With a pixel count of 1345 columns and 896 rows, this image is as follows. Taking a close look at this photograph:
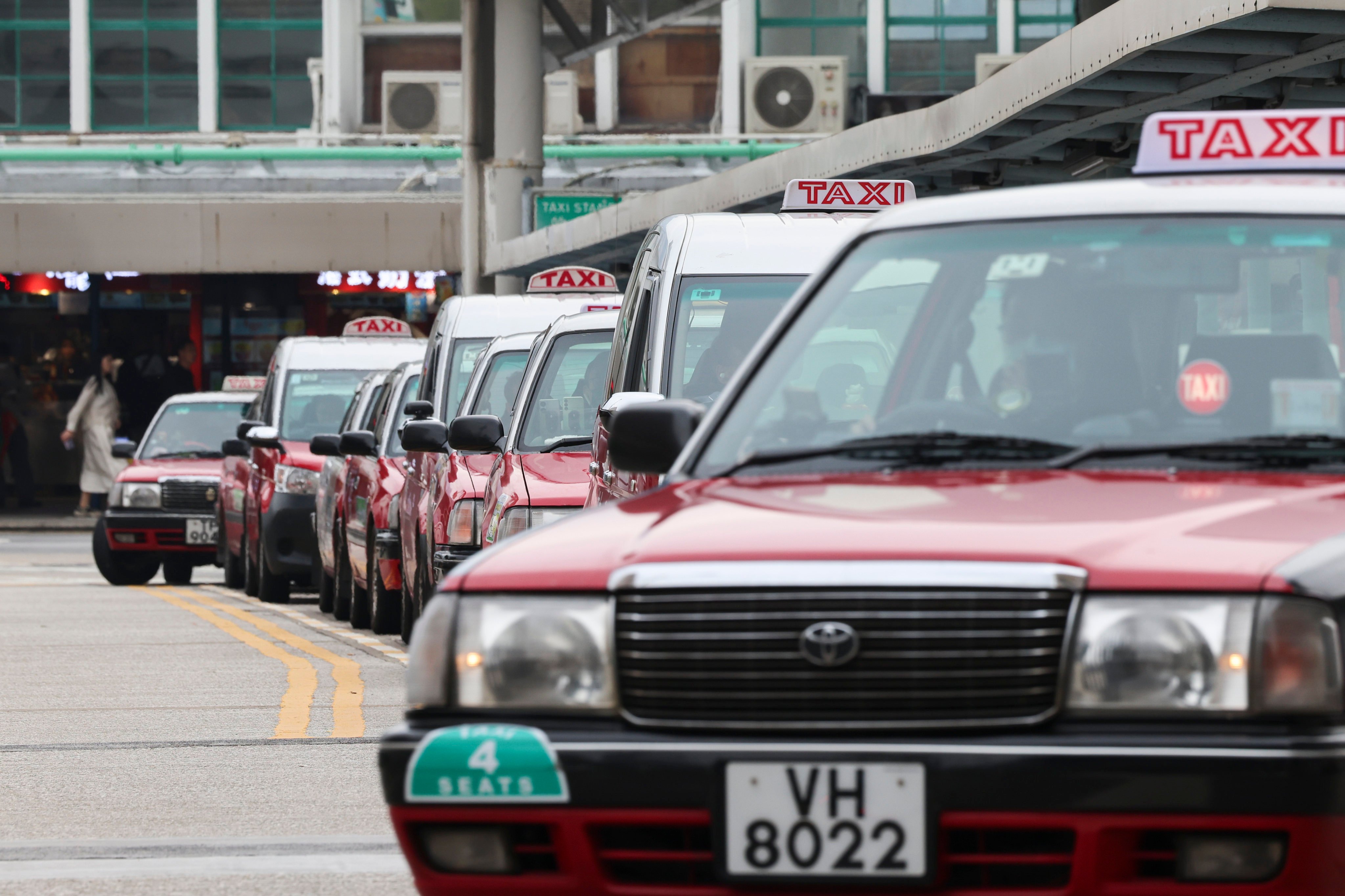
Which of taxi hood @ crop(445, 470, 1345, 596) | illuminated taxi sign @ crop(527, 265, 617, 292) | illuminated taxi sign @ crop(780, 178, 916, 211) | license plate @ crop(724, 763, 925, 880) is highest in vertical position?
illuminated taxi sign @ crop(780, 178, 916, 211)

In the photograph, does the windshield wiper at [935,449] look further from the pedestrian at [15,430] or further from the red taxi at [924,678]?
the pedestrian at [15,430]

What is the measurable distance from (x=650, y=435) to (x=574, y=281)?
39.6 ft

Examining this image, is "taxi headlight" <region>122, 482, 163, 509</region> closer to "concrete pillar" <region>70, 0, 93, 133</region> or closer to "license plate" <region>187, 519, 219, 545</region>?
"license plate" <region>187, 519, 219, 545</region>

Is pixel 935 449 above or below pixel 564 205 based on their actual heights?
below

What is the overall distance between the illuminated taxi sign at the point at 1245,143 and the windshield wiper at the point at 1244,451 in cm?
107

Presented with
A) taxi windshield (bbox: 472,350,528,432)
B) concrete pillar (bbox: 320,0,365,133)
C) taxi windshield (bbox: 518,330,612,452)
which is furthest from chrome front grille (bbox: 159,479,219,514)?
concrete pillar (bbox: 320,0,365,133)

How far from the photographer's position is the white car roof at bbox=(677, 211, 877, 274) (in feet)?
32.0

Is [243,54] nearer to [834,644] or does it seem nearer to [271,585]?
[271,585]

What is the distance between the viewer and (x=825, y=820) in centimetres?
402

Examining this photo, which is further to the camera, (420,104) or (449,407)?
(420,104)

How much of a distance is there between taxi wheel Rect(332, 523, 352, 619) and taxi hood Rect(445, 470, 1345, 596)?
12010mm

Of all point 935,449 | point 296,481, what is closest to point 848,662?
point 935,449

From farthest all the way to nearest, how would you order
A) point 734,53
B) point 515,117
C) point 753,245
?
point 734,53, point 515,117, point 753,245

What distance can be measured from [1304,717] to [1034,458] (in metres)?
0.92
